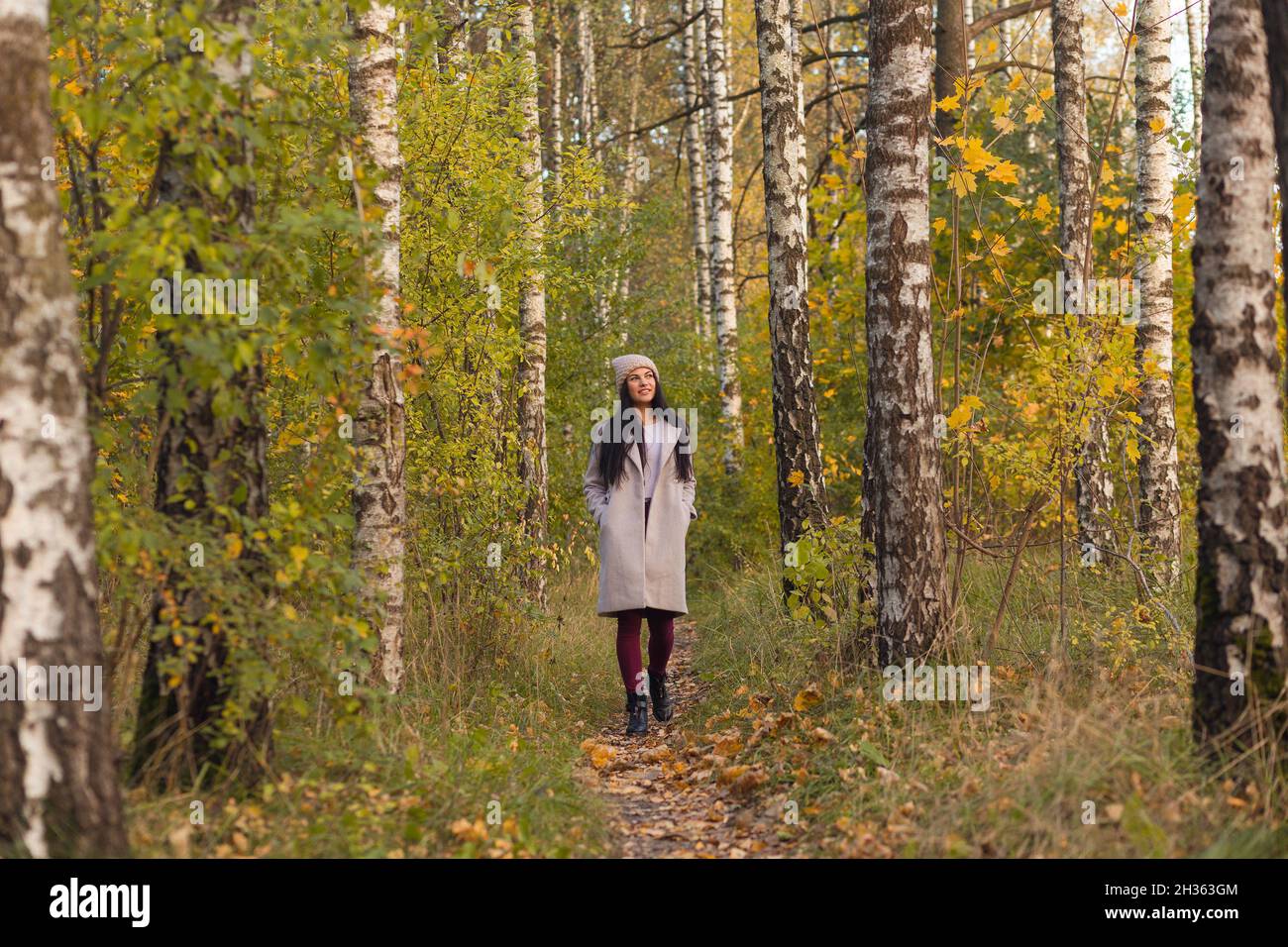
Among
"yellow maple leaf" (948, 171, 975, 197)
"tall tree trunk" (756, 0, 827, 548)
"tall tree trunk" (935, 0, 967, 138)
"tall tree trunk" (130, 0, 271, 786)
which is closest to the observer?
"tall tree trunk" (130, 0, 271, 786)

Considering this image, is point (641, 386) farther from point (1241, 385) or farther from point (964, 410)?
point (1241, 385)

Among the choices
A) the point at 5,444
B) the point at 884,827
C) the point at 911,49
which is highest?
the point at 911,49

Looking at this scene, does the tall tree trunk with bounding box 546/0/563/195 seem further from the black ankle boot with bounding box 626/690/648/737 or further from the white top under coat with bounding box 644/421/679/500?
the black ankle boot with bounding box 626/690/648/737

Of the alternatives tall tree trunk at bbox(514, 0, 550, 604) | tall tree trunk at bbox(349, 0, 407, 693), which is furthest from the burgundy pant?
tall tree trunk at bbox(514, 0, 550, 604)

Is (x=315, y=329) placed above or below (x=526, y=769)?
above

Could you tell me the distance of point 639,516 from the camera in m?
6.73

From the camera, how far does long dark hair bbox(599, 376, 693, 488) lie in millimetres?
6684

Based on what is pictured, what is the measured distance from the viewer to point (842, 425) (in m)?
12.4

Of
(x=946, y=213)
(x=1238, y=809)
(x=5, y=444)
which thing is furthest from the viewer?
(x=946, y=213)

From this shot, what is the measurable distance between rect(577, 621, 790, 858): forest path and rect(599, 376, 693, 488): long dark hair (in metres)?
1.50

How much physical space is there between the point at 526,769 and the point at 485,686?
164cm

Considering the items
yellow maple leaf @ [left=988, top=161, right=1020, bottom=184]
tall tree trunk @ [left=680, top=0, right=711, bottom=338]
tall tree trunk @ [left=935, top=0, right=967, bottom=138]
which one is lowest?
yellow maple leaf @ [left=988, top=161, right=1020, bottom=184]

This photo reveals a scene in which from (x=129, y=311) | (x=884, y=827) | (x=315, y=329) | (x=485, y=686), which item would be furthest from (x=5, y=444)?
(x=485, y=686)
